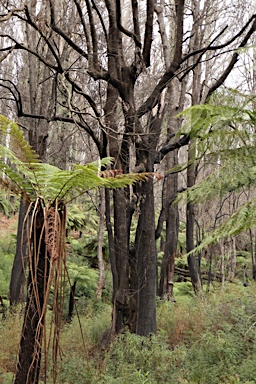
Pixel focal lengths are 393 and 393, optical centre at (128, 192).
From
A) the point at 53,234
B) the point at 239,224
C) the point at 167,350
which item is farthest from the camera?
the point at 167,350

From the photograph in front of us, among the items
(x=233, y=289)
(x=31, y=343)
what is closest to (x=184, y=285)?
(x=233, y=289)

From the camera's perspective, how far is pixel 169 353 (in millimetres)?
4816

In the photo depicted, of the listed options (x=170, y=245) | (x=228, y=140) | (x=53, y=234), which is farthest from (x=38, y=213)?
(x=170, y=245)

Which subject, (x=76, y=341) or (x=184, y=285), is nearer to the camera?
(x=76, y=341)

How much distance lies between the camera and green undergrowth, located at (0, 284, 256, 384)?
14.7 feet

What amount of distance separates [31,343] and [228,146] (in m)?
2.92

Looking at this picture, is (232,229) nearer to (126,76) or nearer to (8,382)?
(8,382)

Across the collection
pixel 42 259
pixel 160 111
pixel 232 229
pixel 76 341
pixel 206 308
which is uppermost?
pixel 160 111

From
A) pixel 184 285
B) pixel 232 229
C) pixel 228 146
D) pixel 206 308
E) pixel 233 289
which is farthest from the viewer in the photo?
pixel 184 285

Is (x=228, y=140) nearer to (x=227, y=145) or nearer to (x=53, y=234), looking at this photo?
(x=227, y=145)

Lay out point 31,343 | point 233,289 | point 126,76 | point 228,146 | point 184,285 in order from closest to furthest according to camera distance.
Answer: point 31,343, point 228,146, point 126,76, point 233,289, point 184,285

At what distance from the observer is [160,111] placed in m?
6.93

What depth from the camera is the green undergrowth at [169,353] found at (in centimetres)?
447

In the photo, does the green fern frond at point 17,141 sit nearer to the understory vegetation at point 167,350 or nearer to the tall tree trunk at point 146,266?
the understory vegetation at point 167,350
